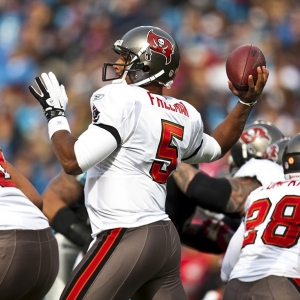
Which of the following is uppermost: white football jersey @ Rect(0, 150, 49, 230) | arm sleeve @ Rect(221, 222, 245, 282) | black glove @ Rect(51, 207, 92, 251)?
white football jersey @ Rect(0, 150, 49, 230)

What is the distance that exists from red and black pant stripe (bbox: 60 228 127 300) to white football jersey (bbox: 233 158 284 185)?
1.97 metres

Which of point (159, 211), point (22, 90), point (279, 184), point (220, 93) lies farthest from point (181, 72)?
point (159, 211)

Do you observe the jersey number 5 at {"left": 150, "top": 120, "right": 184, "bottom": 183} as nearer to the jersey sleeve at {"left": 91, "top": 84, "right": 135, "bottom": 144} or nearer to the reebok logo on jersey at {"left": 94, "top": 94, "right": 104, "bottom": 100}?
the jersey sleeve at {"left": 91, "top": 84, "right": 135, "bottom": 144}

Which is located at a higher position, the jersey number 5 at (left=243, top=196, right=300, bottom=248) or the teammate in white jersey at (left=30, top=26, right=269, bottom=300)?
the teammate in white jersey at (left=30, top=26, right=269, bottom=300)

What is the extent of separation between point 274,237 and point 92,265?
127cm

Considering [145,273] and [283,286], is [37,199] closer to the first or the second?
[145,273]

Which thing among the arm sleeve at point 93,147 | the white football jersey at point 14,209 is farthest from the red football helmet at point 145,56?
the white football jersey at point 14,209

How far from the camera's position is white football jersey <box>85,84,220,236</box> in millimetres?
3531

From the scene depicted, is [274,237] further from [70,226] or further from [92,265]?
[70,226]

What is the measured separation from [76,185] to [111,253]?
6.90 feet

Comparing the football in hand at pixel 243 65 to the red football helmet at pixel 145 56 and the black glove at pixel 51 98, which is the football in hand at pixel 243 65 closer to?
the red football helmet at pixel 145 56

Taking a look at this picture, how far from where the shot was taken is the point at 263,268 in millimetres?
4238

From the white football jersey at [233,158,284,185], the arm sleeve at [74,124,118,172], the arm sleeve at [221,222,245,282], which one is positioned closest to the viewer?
the arm sleeve at [74,124,118,172]

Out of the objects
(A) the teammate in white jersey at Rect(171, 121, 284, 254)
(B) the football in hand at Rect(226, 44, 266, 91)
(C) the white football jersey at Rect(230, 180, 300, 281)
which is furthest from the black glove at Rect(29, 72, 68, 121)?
(A) the teammate in white jersey at Rect(171, 121, 284, 254)
